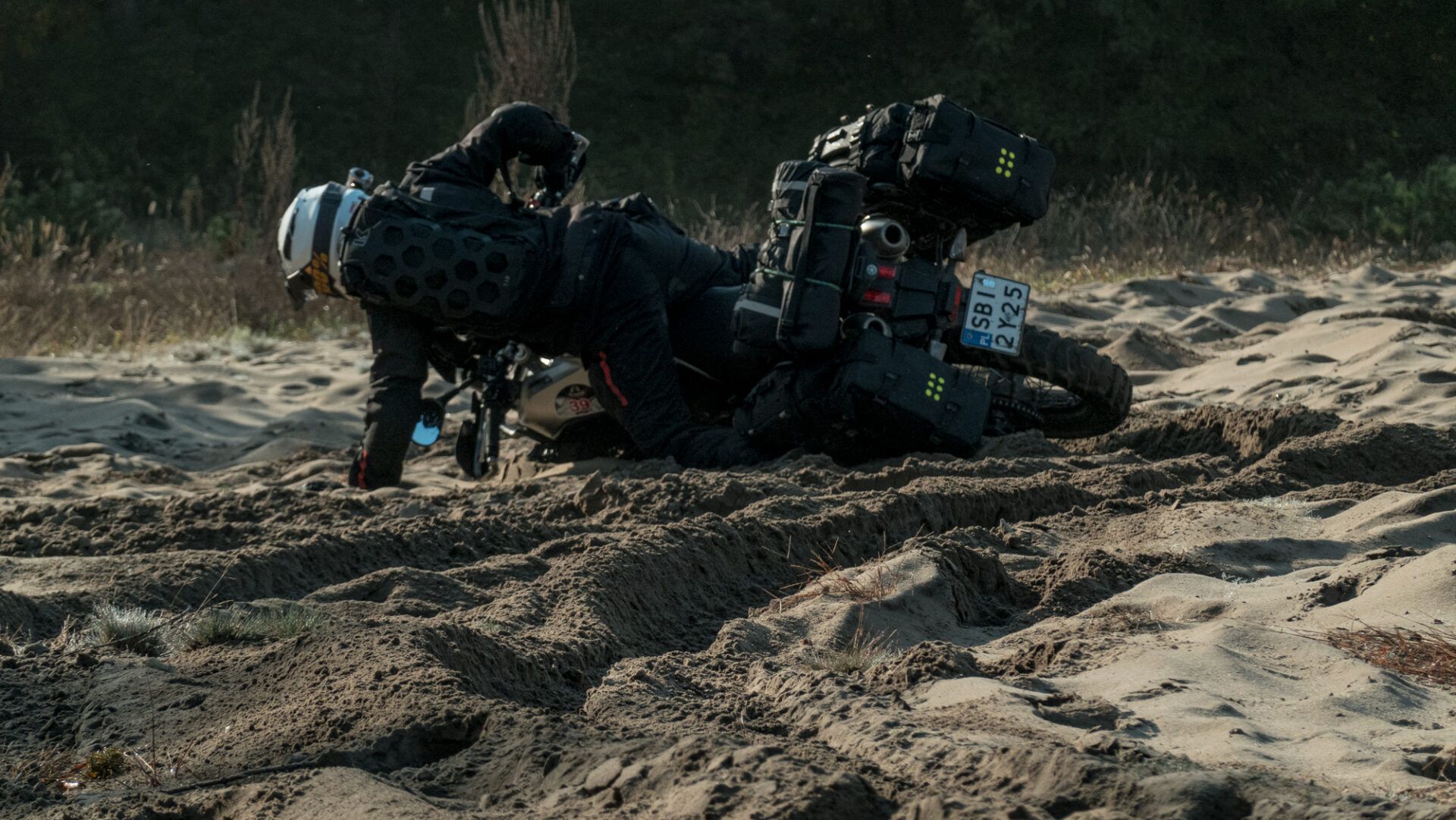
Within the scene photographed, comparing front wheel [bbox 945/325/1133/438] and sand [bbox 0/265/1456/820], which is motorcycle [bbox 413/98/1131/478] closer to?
front wheel [bbox 945/325/1133/438]

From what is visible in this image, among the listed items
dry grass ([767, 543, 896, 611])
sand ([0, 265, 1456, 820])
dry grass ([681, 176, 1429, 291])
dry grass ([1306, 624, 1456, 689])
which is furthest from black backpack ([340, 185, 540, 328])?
dry grass ([681, 176, 1429, 291])

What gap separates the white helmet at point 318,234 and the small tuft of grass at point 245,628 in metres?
3.19

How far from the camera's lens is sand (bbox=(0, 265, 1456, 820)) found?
239 centimetres

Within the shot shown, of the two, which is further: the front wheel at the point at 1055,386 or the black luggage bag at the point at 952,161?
the front wheel at the point at 1055,386

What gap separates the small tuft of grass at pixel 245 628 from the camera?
133 inches

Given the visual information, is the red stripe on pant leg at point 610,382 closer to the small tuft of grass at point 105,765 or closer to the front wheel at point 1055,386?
the front wheel at point 1055,386

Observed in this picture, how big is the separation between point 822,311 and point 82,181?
19.3 metres

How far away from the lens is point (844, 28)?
78.4ft

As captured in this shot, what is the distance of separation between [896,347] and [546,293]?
1.39 meters

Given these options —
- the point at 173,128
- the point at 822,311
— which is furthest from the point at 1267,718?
the point at 173,128

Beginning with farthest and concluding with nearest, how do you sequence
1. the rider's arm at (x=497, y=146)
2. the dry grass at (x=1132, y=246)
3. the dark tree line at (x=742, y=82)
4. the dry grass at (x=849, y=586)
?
the dark tree line at (x=742, y=82), the dry grass at (x=1132, y=246), the rider's arm at (x=497, y=146), the dry grass at (x=849, y=586)

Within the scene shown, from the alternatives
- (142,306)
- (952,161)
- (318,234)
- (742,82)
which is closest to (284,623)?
(952,161)

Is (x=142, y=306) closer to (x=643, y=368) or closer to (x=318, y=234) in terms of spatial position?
(x=318, y=234)

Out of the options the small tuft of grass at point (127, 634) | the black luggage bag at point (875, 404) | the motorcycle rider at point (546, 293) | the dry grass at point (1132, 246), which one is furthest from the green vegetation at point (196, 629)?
the dry grass at point (1132, 246)
